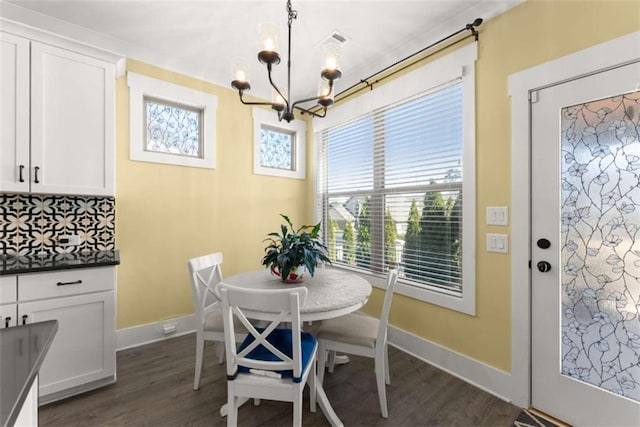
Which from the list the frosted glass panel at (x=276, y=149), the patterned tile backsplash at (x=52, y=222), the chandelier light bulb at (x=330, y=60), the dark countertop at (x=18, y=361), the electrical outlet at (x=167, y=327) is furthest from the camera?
the frosted glass panel at (x=276, y=149)

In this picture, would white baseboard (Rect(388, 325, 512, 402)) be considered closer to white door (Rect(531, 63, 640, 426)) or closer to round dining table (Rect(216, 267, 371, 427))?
white door (Rect(531, 63, 640, 426))

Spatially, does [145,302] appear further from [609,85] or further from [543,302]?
[609,85]

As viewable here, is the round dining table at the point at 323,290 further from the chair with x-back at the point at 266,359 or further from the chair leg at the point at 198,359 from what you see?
the chair leg at the point at 198,359

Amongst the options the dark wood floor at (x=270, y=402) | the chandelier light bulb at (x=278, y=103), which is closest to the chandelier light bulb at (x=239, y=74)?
the chandelier light bulb at (x=278, y=103)

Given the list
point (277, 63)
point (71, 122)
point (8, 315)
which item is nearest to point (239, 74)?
point (277, 63)

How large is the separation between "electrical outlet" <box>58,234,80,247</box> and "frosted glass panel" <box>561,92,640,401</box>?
3610mm

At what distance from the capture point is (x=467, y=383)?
6.87 feet

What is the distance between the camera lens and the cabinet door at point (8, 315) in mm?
1692

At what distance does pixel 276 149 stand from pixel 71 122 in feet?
6.86

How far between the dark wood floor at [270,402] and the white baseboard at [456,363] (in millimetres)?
58

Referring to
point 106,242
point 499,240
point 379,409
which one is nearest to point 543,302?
point 499,240

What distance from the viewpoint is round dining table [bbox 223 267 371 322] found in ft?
5.05

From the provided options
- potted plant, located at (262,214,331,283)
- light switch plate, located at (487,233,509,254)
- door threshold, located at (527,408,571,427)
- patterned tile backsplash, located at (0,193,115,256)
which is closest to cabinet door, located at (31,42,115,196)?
patterned tile backsplash, located at (0,193,115,256)

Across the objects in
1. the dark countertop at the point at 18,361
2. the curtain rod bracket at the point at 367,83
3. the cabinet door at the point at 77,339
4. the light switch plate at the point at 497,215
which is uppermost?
the curtain rod bracket at the point at 367,83
